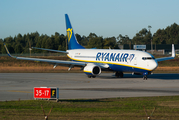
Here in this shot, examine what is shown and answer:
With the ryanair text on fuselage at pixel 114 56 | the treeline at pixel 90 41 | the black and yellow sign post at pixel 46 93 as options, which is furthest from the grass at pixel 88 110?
the treeline at pixel 90 41

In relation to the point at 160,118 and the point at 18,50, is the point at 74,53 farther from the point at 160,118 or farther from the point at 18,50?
the point at 18,50

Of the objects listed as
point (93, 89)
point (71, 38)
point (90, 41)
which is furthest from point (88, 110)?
point (90, 41)

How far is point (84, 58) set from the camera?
138ft

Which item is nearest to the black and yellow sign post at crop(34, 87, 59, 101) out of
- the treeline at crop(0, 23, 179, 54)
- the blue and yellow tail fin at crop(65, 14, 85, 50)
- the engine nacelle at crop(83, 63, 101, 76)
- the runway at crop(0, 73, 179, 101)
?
the runway at crop(0, 73, 179, 101)

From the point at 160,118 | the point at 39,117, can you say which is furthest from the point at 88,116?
the point at 160,118

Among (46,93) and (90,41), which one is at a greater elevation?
(90,41)

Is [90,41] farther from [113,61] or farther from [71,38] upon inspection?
[113,61]

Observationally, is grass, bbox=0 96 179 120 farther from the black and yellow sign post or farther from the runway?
the runway

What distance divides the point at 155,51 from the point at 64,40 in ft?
157

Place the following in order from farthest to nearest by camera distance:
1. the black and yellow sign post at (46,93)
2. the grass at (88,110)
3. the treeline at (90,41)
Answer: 1. the treeline at (90,41)
2. the black and yellow sign post at (46,93)
3. the grass at (88,110)

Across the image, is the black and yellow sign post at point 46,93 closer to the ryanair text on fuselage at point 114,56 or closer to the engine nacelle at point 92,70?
the engine nacelle at point 92,70

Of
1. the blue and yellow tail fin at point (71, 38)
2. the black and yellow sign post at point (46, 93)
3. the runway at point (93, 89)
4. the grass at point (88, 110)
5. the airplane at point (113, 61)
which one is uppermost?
the blue and yellow tail fin at point (71, 38)

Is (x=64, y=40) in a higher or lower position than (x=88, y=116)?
higher

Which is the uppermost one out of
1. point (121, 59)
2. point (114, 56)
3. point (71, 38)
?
point (71, 38)
